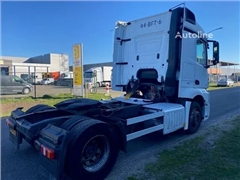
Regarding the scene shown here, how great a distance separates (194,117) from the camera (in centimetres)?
539

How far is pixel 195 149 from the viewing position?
4.20m

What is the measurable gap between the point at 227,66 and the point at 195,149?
64152mm

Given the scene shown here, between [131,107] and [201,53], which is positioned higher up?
[201,53]

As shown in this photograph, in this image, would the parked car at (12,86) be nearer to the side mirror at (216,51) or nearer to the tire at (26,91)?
the tire at (26,91)

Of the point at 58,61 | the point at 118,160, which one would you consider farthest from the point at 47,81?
the point at 118,160

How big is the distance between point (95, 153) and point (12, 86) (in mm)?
15256

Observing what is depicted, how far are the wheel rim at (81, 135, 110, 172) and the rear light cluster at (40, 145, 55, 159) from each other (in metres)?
0.54

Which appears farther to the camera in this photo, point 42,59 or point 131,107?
point 42,59

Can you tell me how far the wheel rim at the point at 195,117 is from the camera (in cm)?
534

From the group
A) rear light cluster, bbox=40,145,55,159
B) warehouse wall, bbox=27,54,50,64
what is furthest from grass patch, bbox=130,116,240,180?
warehouse wall, bbox=27,54,50,64

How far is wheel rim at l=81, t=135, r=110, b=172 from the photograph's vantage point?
3008mm

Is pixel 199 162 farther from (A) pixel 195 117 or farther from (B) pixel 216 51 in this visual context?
(B) pixel 216 51

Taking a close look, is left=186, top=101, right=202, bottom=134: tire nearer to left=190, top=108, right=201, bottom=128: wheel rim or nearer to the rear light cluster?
left=190, top=108, right=201, bottom=128: wheel rim

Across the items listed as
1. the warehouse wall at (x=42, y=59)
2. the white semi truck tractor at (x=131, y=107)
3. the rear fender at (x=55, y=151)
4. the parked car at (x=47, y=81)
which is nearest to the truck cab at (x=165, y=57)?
the white semi truck tractor at (x=131, y=107)
